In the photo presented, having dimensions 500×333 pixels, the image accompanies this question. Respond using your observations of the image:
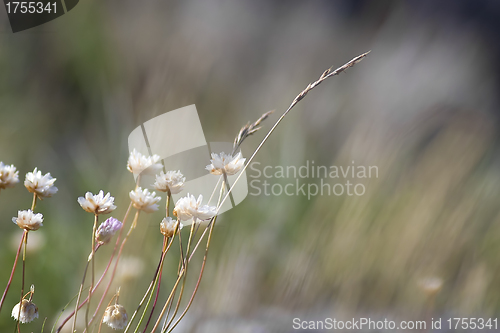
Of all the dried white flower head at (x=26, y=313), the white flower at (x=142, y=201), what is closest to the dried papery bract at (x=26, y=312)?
the dried white flower head at (x=26, y=313)

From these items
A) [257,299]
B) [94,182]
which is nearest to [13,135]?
[94,182]

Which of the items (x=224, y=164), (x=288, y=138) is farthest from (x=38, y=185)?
(x=288, y=138)

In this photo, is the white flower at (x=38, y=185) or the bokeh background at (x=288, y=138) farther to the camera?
the bokeh background at (x=288, y=138)

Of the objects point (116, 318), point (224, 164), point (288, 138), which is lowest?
point (116, 318)

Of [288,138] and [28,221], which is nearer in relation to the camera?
[28,221]

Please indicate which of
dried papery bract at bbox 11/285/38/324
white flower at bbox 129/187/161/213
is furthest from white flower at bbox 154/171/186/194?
dried papery bract at bbox 11/285/38/324

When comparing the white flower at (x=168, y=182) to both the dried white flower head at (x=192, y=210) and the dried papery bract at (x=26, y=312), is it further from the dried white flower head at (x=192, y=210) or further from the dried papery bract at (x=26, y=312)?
the dried papery bract at (x=26, y=312)

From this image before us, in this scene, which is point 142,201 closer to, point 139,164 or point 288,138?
point 139,164

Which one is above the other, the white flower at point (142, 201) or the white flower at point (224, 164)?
the white flower at point (224, 164)

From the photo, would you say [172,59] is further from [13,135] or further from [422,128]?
[422,128]
